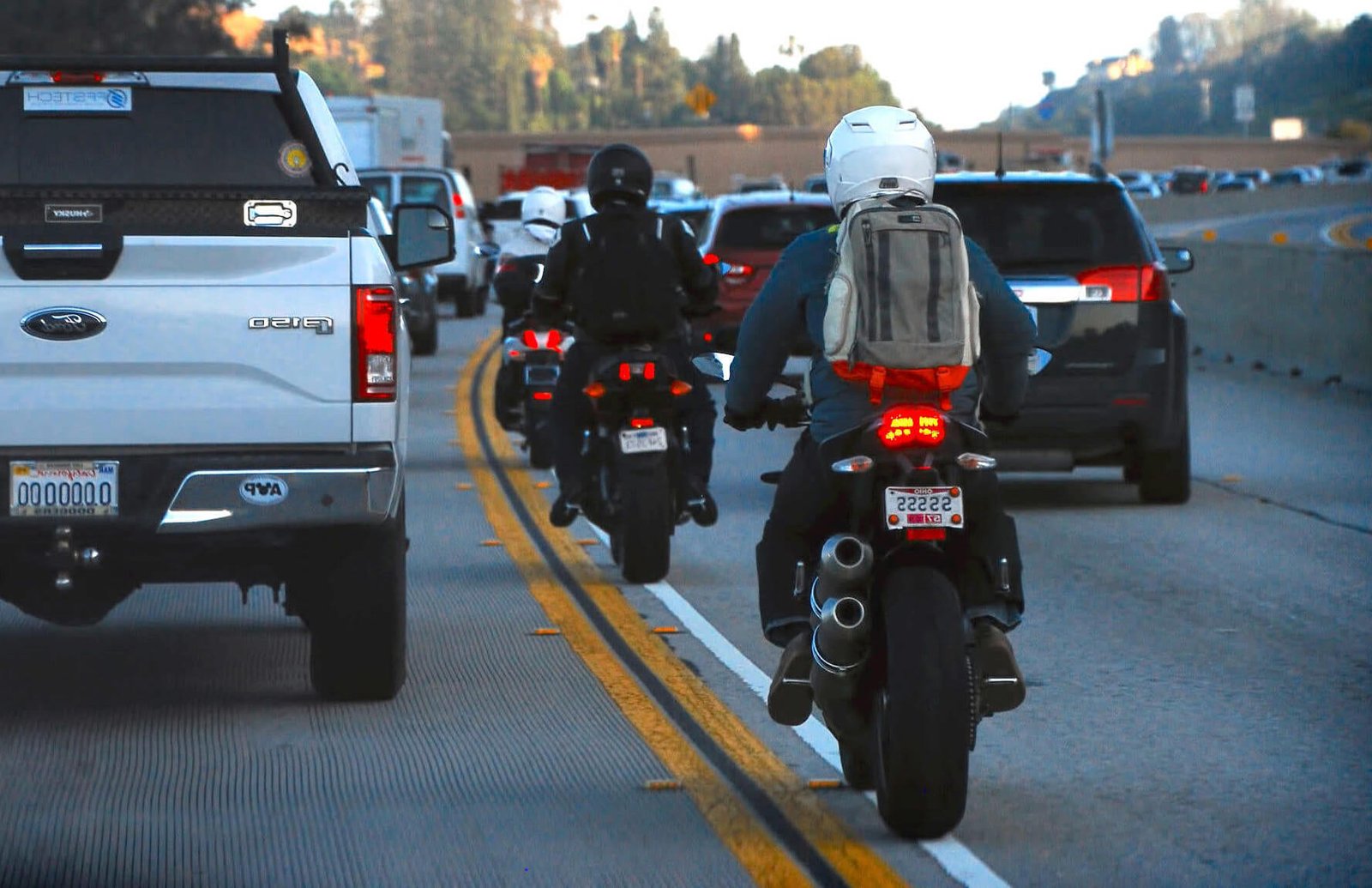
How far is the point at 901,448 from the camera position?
6.02 metres

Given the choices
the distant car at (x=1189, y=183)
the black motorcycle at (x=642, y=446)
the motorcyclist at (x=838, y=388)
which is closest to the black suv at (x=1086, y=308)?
the black motorcycle at (x=642, y=446)

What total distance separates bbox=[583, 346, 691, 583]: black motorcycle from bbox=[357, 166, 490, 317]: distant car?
70.7 ft

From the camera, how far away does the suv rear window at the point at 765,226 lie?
22.5 m

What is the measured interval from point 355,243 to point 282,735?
1.51 metres

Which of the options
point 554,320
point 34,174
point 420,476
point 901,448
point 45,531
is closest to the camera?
point 901,448

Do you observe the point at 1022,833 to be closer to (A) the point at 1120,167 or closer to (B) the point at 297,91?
(B) the point at 297,91

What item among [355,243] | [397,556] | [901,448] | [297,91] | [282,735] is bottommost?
[282,735]

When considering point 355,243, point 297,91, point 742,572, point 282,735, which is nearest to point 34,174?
point 297,91

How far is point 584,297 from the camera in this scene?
35.9 feet

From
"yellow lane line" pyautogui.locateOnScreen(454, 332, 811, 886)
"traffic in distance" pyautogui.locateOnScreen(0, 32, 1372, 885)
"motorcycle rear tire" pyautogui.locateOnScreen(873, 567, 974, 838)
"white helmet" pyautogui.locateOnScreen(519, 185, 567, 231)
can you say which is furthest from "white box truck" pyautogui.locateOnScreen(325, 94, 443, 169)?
"motorcycle rear tire" pyautogui.locateOnScreen(873, 567, 974, 838)

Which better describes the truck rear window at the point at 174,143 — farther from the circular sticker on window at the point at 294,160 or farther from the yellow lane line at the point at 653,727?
the yellow lane line at the point at 653,727

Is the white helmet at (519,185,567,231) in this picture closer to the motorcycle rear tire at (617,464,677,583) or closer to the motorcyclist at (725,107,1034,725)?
the motorcycle rear tire at (617,464,677,583)

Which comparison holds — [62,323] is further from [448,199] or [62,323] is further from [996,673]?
[448,199]

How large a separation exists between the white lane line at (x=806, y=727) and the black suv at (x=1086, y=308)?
8.41ft
